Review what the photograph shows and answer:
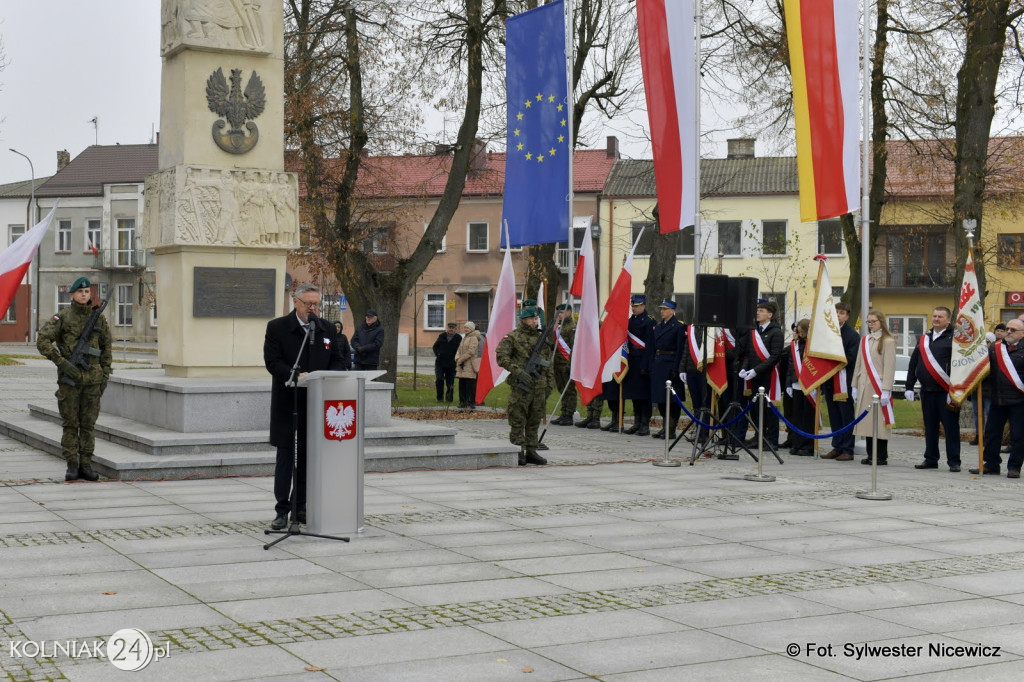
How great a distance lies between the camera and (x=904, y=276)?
55.8 metres

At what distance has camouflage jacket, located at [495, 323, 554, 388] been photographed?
47.9 feet

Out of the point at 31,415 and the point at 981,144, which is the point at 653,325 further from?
the point at 31,415

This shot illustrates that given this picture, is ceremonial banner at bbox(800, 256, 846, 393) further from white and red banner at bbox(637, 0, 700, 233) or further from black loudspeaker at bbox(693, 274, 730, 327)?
white and red banner at bbox(637, 0, 700, 233)

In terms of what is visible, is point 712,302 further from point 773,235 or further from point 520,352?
point 773,235

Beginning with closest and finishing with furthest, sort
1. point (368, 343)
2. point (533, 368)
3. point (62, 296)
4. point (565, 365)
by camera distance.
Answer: point (533, 368) < point (565, 365) < point (368, 343) < point (62, 296)

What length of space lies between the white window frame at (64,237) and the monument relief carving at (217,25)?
57.5 metres

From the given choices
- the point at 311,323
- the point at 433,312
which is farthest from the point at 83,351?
the point at 433,312

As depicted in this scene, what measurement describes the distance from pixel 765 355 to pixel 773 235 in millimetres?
40068

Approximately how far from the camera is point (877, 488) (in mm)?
13078

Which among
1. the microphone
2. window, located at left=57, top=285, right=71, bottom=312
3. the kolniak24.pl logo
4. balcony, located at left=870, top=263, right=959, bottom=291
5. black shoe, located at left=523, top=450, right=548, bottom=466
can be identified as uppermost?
balcony, located at left=870, top=263, right=959, bottom=291

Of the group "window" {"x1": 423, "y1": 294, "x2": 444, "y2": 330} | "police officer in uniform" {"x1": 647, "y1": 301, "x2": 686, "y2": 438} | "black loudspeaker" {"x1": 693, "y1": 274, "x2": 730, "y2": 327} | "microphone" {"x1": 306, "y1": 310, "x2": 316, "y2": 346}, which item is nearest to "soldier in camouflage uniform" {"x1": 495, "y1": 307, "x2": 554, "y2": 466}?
"black loudspeaker" {"x1": 693, "y1": 274, "x2": 730, "y2": 327}

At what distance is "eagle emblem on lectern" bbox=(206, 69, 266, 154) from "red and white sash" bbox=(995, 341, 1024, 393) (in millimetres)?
9429

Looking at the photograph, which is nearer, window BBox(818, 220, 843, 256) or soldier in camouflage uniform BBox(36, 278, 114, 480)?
soldier in camouflage uniform BBox(36, 278, 114, 480)

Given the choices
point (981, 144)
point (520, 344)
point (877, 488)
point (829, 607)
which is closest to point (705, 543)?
point (829, 607)
